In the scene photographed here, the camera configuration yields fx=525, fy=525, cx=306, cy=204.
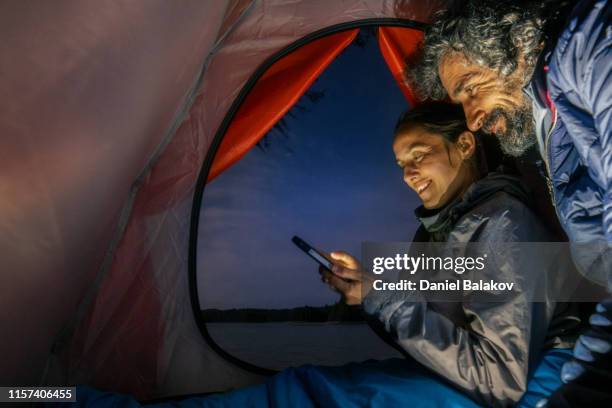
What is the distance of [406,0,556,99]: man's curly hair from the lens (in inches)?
41.4

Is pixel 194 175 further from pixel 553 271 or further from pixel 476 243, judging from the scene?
pixel 553 271

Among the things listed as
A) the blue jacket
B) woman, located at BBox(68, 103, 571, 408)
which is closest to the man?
the blue jacket

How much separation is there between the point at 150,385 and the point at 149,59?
31.8 inches

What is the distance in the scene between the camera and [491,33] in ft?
3.68

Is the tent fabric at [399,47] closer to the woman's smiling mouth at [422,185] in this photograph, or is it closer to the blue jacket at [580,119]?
the woman's smiling mouth at [422,185]

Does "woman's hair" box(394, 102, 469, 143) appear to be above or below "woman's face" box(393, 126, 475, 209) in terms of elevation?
above

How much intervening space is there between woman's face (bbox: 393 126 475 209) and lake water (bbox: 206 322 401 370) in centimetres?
75

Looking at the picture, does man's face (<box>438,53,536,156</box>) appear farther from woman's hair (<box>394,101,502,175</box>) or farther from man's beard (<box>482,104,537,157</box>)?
woman's hair (<box>394,101,502,175</box>)

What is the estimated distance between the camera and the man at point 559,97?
696 millimetres

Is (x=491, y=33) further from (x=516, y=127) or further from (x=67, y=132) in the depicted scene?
(x=67, y=132)

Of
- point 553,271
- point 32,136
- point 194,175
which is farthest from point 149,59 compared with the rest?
point 553,271

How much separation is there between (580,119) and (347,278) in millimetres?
533

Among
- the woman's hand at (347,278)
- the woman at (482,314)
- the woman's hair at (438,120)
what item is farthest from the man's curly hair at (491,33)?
the woman's hand at (347,278)

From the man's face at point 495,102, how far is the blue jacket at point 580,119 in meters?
0.17
